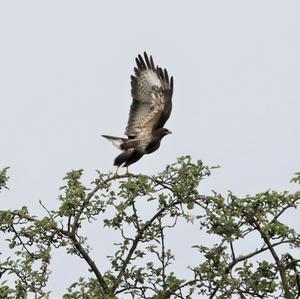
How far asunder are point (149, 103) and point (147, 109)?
11 cm

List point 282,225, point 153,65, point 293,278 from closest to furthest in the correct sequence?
point 282,225 < point 293,278 < point 153,65

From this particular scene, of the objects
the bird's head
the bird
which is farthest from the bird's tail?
the bird's head

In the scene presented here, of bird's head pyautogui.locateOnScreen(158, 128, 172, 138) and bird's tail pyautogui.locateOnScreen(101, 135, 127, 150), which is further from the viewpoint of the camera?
bird's tail pyautogui.locateOnScreen(101, 135, 127, 150)

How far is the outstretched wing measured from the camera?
16.7 meters

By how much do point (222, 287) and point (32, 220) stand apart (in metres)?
2.68

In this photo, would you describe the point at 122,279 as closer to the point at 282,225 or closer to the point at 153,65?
the point at 282,225

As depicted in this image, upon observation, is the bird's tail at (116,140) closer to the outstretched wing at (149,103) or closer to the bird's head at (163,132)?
the outstretched wing at (149,103)

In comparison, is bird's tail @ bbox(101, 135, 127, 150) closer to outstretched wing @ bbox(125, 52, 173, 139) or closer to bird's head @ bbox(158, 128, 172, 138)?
outstretched wing @ bbox(125, 52, 173, 139)

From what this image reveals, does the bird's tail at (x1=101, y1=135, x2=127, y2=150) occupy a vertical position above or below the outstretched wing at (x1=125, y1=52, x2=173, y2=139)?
below

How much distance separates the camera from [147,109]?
16.8 m

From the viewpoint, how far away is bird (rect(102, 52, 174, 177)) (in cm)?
1656

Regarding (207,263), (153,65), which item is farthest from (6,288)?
(153,65)

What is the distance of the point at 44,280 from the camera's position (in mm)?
13250

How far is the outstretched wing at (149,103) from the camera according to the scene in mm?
16688
